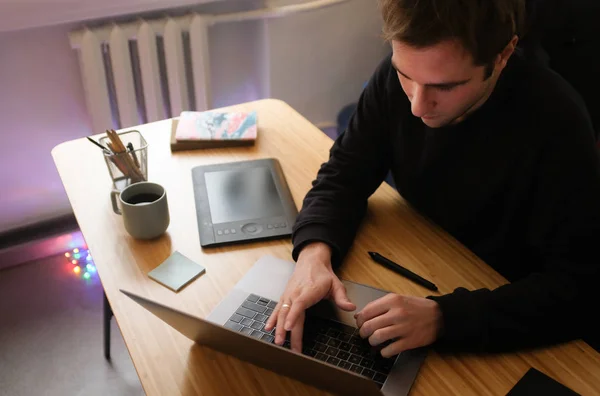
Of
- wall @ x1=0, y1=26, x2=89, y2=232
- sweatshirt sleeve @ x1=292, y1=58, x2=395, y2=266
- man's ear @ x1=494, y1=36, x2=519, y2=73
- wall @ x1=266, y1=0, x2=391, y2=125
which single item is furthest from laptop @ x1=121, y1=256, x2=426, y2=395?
wall @ x1=266, y1=0, x2=391, y2=125

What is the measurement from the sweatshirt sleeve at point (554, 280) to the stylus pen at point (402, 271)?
0.08 m

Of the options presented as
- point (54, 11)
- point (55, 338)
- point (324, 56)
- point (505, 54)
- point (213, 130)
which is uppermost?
point (505, 54)

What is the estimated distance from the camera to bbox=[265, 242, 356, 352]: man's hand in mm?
811

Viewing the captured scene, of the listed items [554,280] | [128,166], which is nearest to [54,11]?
[128,166]

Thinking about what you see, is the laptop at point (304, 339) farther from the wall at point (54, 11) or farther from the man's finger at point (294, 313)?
the wall at point (54, 11)

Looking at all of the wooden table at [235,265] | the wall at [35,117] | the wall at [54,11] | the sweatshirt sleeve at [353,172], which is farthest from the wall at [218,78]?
the sweatshirt sleeve at [353,172]

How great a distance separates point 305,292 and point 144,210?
33cm

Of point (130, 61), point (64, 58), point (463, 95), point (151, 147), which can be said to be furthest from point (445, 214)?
Answer: point (64, 58)

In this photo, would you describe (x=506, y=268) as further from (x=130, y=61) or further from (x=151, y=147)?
(x=130, y=61)

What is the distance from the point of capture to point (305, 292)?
0.86 m

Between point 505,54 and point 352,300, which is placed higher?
point 505,54

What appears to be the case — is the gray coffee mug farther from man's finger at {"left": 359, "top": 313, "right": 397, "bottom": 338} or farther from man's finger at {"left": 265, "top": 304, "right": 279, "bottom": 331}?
man's finger at {"left": 359, "top": 313, "right": 397, "bottom": 338}

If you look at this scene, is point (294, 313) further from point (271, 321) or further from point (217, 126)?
point (217, 126)

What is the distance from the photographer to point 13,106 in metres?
1.90
